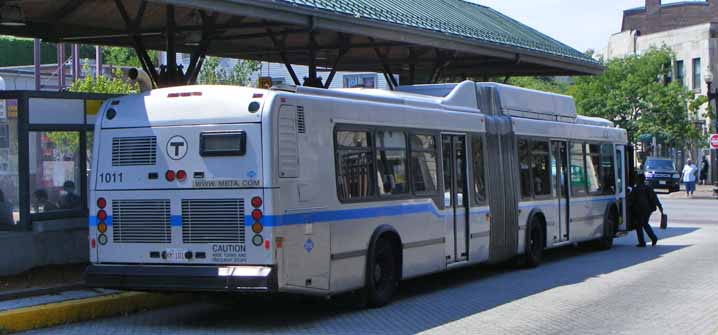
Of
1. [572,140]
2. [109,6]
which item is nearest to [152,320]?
[109,6]

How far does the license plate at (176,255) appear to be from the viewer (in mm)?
11562

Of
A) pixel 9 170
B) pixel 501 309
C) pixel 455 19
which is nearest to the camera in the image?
pixel 501 309

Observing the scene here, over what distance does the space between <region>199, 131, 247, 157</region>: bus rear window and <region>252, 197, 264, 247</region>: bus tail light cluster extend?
0.57m

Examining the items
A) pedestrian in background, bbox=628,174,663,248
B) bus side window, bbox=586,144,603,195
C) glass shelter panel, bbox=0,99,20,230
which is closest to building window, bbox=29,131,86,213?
glass shelter panel, bbox=0,99,20,230

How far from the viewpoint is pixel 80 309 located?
12336 mm

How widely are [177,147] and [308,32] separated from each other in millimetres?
6443

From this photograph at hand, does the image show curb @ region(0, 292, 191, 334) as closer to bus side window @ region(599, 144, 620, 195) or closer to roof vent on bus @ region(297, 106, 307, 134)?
roof vent on bus @ region(297, 106, 307, 134)

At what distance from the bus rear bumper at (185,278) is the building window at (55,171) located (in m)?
3.33

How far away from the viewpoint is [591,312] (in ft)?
41.9

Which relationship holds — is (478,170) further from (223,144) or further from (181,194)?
(181,194)

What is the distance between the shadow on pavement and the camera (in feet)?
39.0

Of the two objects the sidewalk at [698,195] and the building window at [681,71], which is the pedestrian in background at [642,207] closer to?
the sidewalk at [698,195]

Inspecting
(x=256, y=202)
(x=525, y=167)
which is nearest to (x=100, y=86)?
(x=525, y=167)

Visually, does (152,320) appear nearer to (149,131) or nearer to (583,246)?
(149,131)
